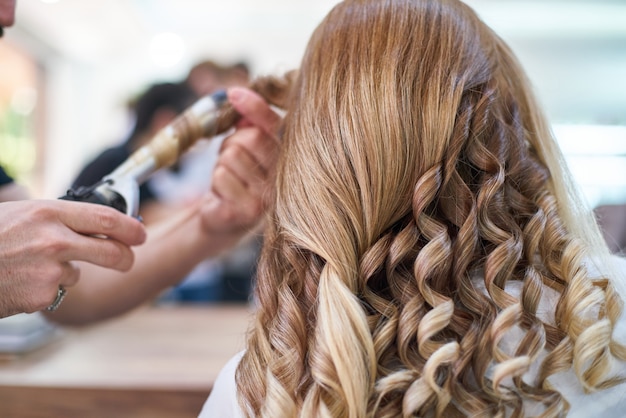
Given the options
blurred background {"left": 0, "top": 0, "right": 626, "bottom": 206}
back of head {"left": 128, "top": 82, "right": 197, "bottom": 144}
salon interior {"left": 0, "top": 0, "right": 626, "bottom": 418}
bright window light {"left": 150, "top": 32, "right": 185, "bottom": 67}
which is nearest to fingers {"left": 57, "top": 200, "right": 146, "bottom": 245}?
back of head {"left": 128, "top": 82, "right": 197, "bottom": 144}

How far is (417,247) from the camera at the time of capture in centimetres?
58

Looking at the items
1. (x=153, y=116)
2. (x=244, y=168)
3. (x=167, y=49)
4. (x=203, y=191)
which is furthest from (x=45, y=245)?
(x=167, y=49)

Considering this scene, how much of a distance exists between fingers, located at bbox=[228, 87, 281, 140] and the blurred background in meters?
→ 2.99

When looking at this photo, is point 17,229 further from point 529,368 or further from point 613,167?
point 613,167

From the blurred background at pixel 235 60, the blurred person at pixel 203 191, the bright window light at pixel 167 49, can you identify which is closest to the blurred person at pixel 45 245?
the blurred person at pixel 203 191

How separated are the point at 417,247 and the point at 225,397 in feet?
0.88

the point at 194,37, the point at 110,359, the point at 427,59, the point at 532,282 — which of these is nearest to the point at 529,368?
the point at 532,282

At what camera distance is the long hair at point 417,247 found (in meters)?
0.51

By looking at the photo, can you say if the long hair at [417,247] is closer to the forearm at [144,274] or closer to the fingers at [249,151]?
the fingers at [249,151]

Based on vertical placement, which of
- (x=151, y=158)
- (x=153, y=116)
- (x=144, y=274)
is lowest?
(x=144, y=274)

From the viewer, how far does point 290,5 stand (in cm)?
384

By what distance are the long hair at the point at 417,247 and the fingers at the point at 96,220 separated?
7.7 inches

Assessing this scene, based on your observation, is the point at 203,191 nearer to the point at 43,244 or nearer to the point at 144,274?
the point at 144,274

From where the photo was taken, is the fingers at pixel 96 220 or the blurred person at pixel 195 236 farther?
the blurred person at pixel 195 236
